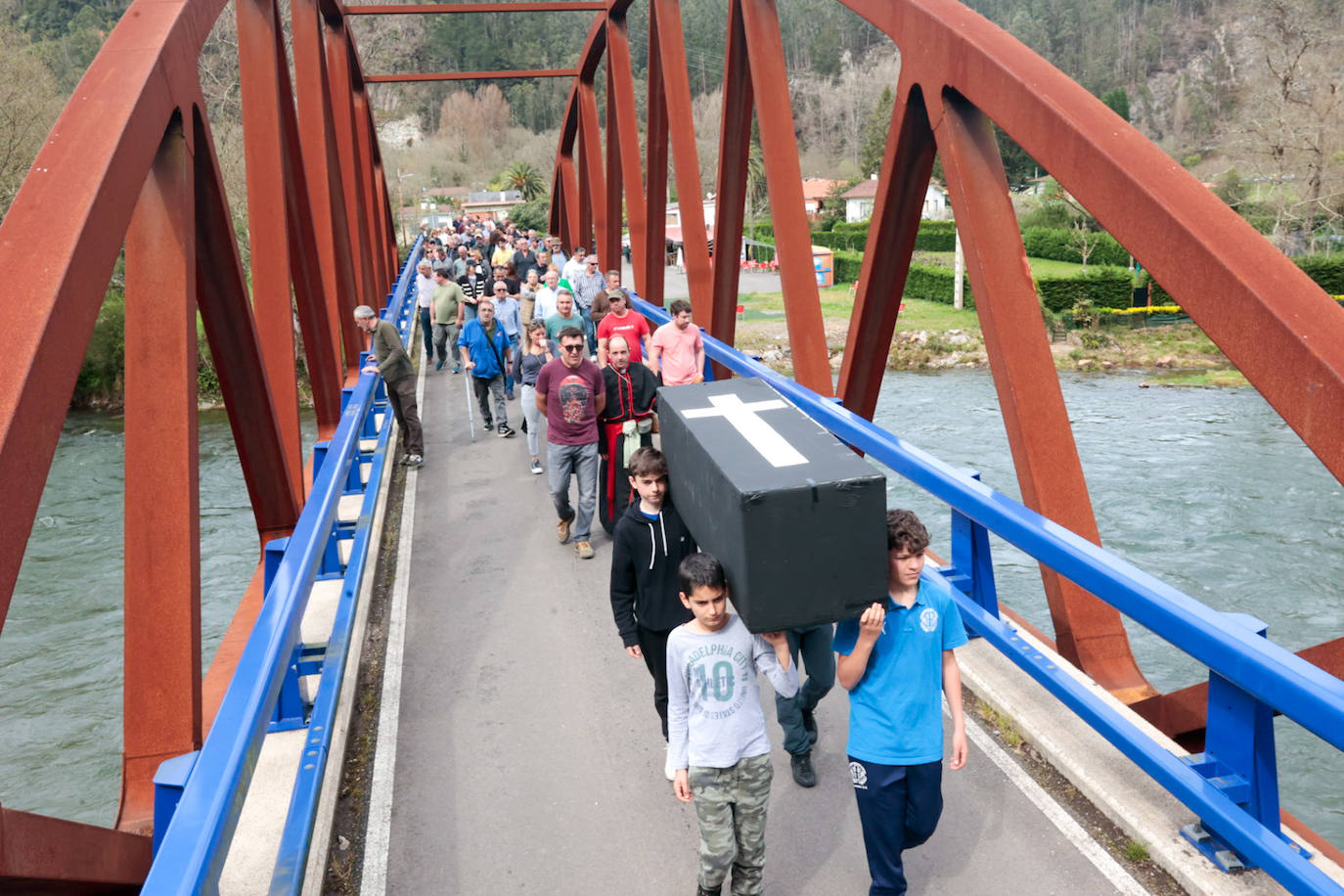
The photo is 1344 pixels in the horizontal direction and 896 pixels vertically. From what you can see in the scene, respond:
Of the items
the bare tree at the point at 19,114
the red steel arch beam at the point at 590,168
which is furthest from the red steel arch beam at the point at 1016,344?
the bare tree at the point at 19,114

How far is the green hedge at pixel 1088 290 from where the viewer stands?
36781 mm

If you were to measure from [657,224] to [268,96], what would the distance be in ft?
23.8

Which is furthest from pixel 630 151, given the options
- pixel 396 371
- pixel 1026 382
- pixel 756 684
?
pixel 756 684

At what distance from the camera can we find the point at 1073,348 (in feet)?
110

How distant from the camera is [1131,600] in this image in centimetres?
333

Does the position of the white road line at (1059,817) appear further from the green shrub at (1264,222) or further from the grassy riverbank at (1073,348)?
the green shrub at (1264,222)

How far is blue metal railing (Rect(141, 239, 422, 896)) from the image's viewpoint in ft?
7.96

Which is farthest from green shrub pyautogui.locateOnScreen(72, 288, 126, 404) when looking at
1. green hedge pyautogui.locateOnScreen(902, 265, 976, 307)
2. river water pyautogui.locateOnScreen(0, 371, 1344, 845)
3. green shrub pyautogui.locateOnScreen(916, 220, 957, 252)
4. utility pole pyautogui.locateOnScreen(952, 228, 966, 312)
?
green shrub pyautogui.locateOnScreen(916, 220, 957, 252)

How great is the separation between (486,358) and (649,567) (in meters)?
7.18

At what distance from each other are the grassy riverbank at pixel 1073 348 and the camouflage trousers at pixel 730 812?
86.4ft

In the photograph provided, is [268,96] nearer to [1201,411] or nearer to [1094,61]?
[1201,411]

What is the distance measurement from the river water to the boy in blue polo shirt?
4453 mm

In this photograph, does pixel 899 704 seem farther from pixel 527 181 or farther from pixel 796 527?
pixel 527 181

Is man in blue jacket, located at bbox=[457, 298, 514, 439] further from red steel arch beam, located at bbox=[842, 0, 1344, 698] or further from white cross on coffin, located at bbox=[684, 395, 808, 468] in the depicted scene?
white cross on coffin, located at bbox=[684, 395, 808, 468]
